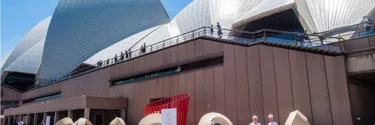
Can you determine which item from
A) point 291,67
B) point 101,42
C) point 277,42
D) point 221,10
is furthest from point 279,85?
point 101,42

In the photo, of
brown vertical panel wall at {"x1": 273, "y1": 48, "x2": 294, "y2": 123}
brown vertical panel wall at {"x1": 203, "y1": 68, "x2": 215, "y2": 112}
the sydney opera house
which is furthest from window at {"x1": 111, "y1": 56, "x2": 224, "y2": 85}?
brown vertical panel wall at {"x1": 273, "y1": 48, "x2": 294, "y2": 123}

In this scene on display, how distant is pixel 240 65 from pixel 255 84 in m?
1.42

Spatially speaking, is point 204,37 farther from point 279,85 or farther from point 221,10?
point 221,10

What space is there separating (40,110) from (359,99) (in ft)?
87.8

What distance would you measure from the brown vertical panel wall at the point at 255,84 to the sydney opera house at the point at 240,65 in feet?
0.14

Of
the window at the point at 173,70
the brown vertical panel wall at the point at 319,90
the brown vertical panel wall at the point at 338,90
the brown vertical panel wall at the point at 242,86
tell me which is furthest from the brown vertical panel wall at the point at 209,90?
the brown vertical panel wall at the point at 338,90

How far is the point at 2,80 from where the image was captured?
161 ft

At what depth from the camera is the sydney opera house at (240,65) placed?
12984 mm

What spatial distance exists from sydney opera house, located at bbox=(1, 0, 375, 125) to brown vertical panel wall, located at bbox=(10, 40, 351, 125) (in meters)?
0.04

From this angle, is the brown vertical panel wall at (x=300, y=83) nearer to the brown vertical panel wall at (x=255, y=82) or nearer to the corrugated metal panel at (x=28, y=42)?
the brown vertical panel wall at (x=255, y=82)

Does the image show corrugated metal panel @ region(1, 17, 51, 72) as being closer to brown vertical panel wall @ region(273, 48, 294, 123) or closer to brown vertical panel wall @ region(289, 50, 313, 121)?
brown vertical panel wall @ region(273, 48, 294, 123)

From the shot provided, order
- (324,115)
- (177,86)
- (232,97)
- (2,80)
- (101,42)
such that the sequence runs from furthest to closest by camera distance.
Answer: (2,80)
(101,42)
(177,86)
(232,97)
(324,115)

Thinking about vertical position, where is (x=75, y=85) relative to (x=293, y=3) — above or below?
below

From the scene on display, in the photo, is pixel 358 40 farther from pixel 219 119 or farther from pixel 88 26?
pixel 88 26
